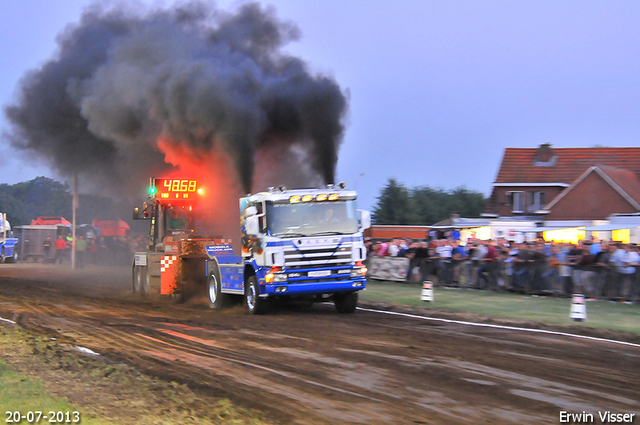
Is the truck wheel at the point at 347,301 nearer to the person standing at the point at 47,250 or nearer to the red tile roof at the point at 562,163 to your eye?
the red tile roof at the point at 562,163

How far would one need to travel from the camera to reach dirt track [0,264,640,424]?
6277 mm

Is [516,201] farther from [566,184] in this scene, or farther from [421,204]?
[421,204]

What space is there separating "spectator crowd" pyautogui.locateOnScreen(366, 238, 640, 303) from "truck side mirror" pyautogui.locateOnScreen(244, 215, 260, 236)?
7.87 m

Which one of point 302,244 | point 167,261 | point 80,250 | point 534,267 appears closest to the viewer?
point 302,244

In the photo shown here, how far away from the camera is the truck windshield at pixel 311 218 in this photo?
1362cm

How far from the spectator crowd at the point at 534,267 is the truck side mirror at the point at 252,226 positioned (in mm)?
7872

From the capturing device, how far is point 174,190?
752 inches

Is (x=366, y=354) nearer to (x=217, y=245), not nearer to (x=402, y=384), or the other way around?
(x=402, y=384)

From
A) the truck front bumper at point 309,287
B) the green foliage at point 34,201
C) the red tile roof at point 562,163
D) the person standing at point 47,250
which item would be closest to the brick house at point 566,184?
the red tile roof at point 562,163

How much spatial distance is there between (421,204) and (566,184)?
29272 mm

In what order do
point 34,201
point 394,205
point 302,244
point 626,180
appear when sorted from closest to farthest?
1. point 302,244
2. point 626,180
3. point 394,205
4. point 34,201

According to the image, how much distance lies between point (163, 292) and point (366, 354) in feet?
33.3

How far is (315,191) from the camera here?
14.0 m

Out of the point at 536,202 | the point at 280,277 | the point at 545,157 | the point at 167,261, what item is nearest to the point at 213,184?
the point at 167,261
